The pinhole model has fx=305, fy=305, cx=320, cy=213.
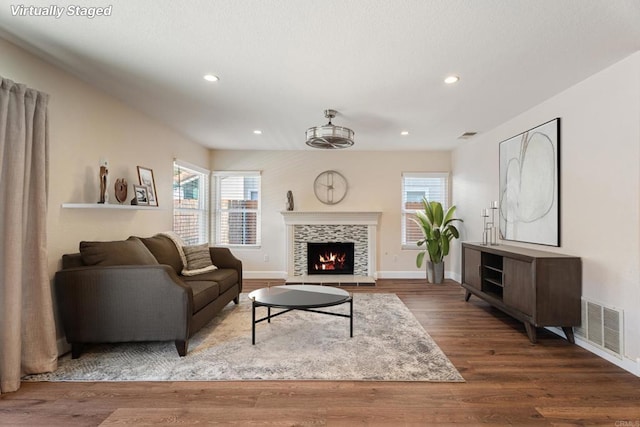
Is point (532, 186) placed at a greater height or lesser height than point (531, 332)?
greater

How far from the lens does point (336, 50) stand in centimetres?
232

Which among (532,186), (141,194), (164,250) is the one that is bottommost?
(164,250)

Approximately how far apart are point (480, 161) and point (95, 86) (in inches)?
200

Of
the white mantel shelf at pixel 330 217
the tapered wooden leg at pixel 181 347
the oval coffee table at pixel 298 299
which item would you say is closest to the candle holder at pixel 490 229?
the white mantel shelf at pixel 330 217

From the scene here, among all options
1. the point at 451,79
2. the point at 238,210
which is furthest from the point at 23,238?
the point at 238,210

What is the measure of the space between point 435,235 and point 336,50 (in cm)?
390

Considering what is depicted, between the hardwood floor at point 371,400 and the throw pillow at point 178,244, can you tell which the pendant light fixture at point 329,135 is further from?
the hardwood floor at point 371,400

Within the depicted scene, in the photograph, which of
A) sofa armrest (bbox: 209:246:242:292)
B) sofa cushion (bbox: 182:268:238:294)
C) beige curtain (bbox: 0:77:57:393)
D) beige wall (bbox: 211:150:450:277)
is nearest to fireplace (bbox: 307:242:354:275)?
beige wall (bbox: 211:150:450:277)

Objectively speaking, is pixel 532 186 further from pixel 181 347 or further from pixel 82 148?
pixel 82 148

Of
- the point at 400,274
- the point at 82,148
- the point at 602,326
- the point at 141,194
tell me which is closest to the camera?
the point at 602,326

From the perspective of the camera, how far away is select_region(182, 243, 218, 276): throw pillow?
363cm

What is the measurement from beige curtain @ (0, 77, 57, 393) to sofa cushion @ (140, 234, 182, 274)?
113cm

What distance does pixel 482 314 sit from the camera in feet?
12.2

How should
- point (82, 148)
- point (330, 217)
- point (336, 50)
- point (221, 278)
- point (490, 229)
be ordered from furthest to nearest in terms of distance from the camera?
point (330, 217) → point (490, 229) → point (221, 278) → point (82, 148) → point (336, 50)
